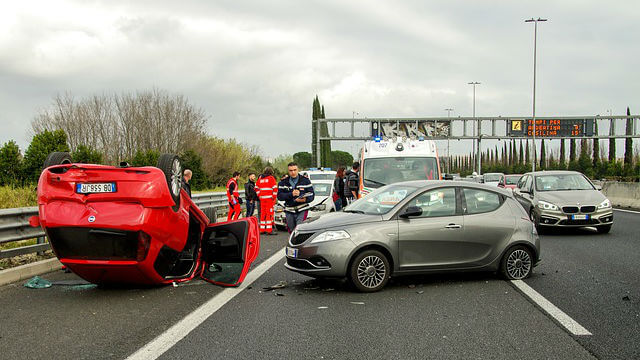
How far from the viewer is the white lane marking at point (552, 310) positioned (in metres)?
5.83

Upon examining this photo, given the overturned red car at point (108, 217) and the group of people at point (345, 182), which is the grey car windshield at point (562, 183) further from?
the overturned red car at point (108, 217)

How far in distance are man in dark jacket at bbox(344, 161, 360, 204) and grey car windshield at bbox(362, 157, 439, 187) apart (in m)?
0.65

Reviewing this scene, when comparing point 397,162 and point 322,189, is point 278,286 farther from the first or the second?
point 322,189

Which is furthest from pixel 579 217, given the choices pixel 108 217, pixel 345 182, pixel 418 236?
pixel 108 217

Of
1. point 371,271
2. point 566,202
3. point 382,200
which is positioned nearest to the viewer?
point 371,271

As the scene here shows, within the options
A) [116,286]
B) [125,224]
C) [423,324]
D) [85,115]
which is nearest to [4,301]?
[116,286]

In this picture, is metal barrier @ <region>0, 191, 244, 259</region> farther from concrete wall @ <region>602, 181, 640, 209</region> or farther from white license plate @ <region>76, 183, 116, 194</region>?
concrete wall @ <region>602, 181, 640, 209</region>

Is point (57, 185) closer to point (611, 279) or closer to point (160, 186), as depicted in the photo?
point (160, 186)

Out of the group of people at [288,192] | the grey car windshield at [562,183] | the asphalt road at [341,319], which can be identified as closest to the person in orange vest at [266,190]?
the group of people at [288,192]

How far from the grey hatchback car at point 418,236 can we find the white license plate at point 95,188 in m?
2.49

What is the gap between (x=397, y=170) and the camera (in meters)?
15.7

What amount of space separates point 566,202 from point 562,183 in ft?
4.77

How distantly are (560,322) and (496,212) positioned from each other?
271 cm

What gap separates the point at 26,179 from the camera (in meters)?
22.3
